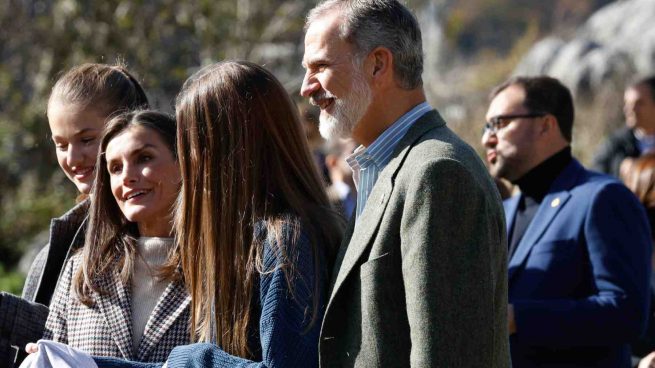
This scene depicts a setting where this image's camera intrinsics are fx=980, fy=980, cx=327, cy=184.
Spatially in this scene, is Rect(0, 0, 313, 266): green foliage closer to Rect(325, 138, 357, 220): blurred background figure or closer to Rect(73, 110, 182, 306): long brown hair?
Rect(325, 138, 357, 220): blurred background figure

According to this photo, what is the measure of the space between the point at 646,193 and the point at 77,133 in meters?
2.72

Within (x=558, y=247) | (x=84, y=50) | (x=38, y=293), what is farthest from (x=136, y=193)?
(x=84, y=50)

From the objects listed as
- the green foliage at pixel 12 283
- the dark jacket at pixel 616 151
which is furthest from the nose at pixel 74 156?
the green foliage at pixel 12 283

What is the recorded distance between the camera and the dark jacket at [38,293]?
3.03 m

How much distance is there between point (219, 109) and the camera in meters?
2.66

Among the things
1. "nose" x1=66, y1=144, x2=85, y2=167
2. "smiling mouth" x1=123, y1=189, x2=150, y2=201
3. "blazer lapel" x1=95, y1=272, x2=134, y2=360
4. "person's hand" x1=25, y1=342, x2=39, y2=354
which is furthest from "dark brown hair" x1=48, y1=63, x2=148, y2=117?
"person's hand" x1=25, y1=342, x2=39, y2=354

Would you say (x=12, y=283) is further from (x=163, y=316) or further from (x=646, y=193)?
(x=163, y=316)

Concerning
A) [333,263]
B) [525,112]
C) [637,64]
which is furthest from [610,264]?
[637,64]

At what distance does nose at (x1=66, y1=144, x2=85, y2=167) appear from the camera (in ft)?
11.6

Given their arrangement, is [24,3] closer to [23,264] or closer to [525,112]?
[23,264]

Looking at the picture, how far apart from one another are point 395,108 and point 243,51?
7.94 metres

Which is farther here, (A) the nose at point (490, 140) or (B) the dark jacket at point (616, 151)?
(B) the dark jacket at point (616, 151)

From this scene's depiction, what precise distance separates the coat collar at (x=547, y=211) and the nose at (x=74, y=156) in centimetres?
166

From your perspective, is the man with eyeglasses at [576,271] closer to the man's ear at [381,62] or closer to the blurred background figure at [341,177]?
the man's ear at [381,62]
